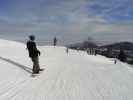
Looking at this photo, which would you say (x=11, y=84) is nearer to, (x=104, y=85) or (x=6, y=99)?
(x=6, y=99)

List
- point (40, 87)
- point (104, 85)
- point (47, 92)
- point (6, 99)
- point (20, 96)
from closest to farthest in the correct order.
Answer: point (6, 99) → point (20, 96) → point (47, 92) → point (40, 87) → point (104, 85)

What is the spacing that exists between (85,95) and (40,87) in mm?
1768

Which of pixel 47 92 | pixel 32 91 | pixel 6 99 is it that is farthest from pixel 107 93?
pixel 6 99

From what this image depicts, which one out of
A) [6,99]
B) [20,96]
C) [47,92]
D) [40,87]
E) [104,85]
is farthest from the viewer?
[104,85]

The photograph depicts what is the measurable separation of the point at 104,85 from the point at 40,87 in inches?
100

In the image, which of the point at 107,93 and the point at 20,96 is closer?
the point at 20,96

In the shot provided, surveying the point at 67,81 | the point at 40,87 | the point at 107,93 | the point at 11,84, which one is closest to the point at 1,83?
the point at 11,84

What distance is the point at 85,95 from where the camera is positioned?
6.99 meters

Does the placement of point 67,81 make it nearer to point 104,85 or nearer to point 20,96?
point 104,85

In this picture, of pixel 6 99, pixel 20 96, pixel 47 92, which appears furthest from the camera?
pixel 47 92

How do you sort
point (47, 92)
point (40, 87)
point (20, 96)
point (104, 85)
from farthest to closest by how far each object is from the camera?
point (104, 85) < point (40, 87) < point (47, 92) < point (20, 96)

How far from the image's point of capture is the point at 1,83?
8219 millimetres

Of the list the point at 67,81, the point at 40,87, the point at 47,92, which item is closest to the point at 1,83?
the point at 40,87

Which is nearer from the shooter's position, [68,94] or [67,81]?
[68,94]
